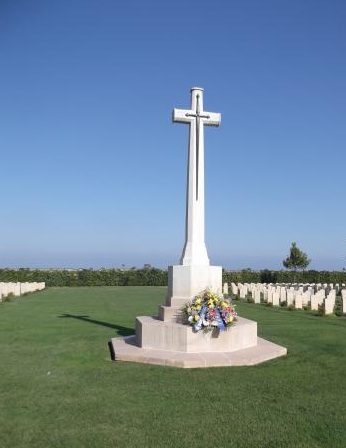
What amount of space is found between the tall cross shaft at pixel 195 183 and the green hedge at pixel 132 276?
1142 inches

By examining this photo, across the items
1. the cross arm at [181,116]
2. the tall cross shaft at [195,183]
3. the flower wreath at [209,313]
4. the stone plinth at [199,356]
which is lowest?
the stone plinth at [199,356]

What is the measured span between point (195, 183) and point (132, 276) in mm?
30900

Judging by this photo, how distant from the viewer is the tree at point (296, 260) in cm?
4141

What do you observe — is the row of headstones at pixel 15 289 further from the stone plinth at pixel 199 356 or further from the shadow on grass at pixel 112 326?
the stone plinth at pixel 199 356

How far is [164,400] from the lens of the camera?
526 centimetres

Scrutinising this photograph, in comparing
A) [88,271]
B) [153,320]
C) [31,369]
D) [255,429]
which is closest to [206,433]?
[255,429]

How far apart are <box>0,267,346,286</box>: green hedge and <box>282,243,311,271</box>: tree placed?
2.83m

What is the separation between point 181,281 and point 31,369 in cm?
306

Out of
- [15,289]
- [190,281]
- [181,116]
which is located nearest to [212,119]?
[181,116]

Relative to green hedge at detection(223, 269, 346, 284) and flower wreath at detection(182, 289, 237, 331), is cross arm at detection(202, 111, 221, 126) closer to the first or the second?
flower wreath at detection(182, 289, 237, 331)

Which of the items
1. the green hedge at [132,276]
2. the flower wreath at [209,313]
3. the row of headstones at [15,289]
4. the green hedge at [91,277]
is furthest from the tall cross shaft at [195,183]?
the green hedge at [91,277]

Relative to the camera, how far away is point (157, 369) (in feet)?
22.3

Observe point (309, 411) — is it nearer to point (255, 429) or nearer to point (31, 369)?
point (255, 429)

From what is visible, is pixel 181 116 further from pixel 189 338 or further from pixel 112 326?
pixel 112 326
